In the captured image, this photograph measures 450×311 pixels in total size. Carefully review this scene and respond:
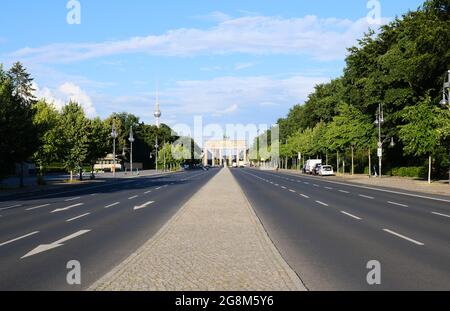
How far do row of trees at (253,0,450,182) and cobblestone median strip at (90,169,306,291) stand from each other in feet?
77.7

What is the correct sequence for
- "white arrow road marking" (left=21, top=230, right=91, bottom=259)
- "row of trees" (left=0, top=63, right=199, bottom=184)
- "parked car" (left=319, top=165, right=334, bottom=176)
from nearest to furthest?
"white arrow road marking" (left=21, top=230, right=91, bottom=259) → "row of trees" (left=0, top=63, right=199, bottom=184) → "parked car" (left=319, top=165, right=334, bottom=176)

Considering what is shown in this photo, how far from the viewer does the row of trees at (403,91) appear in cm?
3856

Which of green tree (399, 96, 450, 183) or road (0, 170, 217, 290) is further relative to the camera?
green tree (399, 96, 450, 183)

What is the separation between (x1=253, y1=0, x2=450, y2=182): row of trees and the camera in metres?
38.6

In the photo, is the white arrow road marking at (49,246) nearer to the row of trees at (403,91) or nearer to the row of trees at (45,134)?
the row of trees at (45,134)

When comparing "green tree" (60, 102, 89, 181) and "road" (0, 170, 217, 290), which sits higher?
"green tree" (60, 102, 89, 181)

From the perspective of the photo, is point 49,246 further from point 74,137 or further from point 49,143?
point 74,137

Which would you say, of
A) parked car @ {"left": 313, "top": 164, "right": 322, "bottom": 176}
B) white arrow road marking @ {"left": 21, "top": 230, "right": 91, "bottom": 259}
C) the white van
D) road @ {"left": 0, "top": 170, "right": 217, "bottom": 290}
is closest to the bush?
parked car @ {"left": 313, "top": 164, "right": 322, "bottom": 176}

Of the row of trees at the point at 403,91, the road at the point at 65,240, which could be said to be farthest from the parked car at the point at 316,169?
the road at the point at 65,240

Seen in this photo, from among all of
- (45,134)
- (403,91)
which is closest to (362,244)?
(45,134)

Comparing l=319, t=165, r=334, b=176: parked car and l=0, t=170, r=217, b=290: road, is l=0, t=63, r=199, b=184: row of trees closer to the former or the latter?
l=0, t=170, r=217, b=290: road

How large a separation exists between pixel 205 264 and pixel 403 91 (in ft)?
150

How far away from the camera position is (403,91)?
4975cm

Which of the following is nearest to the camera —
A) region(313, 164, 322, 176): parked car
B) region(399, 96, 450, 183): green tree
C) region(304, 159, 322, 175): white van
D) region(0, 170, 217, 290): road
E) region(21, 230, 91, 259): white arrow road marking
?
region(0, 170, 217, 290): road
